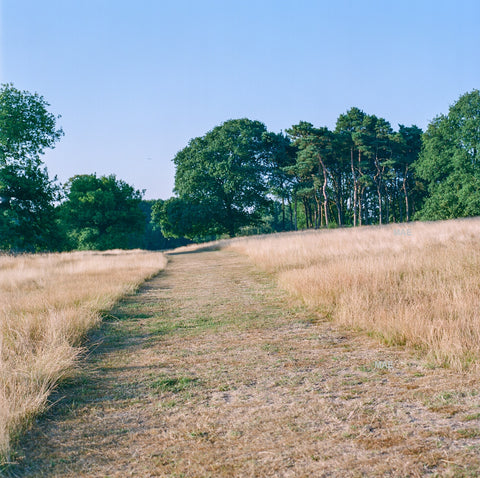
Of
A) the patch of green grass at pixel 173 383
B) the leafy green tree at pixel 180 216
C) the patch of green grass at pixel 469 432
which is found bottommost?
the patch of green grass at pixel 469 432

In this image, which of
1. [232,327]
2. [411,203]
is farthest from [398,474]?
[411,203]

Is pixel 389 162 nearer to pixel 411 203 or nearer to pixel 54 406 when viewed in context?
pixel 411 203

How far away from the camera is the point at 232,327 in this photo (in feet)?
18.2

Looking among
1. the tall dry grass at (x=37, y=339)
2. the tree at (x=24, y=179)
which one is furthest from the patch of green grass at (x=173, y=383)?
the tree at (x=24, y=179)

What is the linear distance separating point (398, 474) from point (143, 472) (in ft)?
4.39

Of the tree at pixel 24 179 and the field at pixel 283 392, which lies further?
the tree at pixel 24 179

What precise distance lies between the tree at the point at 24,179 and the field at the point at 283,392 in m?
17.2

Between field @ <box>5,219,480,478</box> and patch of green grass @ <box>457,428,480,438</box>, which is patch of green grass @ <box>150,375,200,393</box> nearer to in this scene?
field @ <box>5,219,480,478</box>

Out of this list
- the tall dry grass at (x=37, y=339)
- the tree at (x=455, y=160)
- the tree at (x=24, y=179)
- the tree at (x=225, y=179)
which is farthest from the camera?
the tree at (x=225, y=179)

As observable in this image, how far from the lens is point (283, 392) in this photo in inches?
125

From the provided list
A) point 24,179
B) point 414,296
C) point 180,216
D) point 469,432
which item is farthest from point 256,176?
point 469,432

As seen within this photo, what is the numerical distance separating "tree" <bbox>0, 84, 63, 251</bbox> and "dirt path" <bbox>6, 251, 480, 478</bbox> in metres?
19.4

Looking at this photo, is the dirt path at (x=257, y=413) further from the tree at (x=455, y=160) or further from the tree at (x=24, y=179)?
the tree at (x=455, y=160)

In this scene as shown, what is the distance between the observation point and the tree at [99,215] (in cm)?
4122
